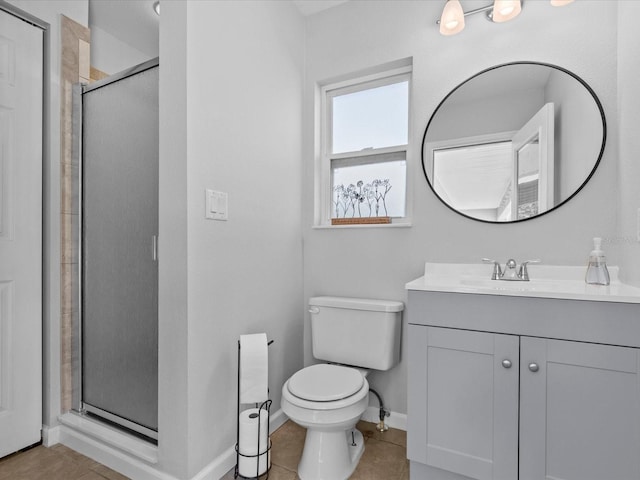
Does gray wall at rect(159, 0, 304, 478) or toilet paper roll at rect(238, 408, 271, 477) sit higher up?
gray wall at rect(159, 0, 304, 478)

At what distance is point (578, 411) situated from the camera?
1.21 meters

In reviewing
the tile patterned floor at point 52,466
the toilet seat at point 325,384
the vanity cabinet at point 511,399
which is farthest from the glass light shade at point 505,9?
the tile patterned floor at point 52,466

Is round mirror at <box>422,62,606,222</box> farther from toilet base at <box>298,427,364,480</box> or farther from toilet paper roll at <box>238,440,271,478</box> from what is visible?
toilet paper roll at <box>238,440,271,478</box>

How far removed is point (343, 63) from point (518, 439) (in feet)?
6.81

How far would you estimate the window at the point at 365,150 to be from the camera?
6.79 ft

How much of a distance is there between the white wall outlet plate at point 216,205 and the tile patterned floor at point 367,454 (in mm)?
1141

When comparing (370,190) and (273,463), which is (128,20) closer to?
(370,190)

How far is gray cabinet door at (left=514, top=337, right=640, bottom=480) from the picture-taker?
115cm

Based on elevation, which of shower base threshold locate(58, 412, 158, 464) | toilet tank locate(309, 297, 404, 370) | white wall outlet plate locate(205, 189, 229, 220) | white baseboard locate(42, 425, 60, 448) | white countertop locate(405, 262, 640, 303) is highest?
white wall outlet plate locate(205, 189, 229, 220)

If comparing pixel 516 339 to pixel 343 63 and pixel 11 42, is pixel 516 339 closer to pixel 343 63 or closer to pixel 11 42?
pixel 343 63

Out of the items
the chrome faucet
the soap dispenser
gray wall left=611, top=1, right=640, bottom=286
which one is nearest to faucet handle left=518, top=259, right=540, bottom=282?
the chrome faucet

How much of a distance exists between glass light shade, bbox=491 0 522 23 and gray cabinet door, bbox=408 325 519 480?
145 centimetres

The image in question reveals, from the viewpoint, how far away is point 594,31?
155 centimetres

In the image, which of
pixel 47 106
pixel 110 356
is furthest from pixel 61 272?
pixel 47 106
